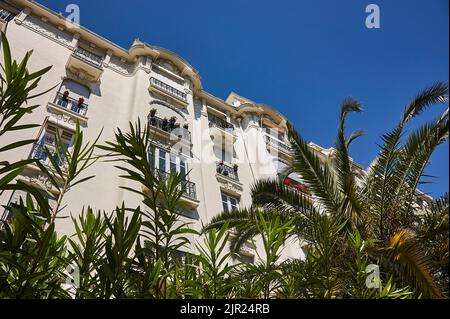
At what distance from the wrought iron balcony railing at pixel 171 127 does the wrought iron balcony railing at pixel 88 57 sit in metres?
3.66

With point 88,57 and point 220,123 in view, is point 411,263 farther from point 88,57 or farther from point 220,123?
point 88,57

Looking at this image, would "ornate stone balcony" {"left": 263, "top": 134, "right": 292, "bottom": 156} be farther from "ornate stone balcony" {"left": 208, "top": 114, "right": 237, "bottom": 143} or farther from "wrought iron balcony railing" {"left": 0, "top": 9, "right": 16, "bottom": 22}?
"wrought iron balcony railing" {"left": 0, "top": 9, "right": 16, "bottom": 22}

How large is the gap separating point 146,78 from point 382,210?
1241cm

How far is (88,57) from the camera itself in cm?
1573

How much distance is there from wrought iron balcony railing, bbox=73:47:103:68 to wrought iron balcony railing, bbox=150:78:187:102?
8.22 ft

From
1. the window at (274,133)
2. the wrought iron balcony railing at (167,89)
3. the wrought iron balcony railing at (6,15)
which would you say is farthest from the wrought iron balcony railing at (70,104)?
the window at (274,133)

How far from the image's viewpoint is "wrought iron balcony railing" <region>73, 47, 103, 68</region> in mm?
14877

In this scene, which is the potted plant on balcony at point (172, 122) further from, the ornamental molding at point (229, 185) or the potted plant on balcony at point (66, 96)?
the potted plant on balcony at point (66, 96)

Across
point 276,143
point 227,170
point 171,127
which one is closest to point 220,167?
point 227,170
